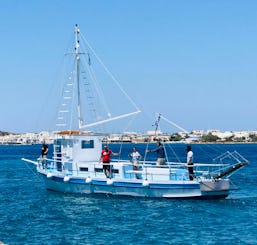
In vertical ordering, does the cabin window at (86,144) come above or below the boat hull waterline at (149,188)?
above

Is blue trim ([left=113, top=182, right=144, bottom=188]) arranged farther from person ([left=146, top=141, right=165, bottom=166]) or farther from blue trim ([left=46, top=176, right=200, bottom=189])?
person ([left=146, top=141, right=165, bottom=166])

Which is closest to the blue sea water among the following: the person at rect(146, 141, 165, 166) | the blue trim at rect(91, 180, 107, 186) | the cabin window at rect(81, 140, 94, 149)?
the blue trim at rect(91, 180, 107, 186)

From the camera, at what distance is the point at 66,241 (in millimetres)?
19859

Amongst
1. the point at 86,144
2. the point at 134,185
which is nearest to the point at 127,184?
the point at 134,185

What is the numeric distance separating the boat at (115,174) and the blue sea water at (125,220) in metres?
0.53

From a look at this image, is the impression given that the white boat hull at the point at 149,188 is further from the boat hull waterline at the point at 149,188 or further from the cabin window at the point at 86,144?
the cabin window at the point at 86,144

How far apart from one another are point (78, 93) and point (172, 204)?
10.2 m

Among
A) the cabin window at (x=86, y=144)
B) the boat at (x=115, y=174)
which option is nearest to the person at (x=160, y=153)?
the boat at (x=115, y=174)

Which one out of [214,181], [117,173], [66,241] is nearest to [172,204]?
[214,181]

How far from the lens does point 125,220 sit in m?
23.6

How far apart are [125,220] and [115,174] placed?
736 centimetres

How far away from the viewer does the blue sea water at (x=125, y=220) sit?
797 inches

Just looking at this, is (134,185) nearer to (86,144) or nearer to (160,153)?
(160,153)

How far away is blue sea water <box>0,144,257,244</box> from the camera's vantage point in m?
20.2
